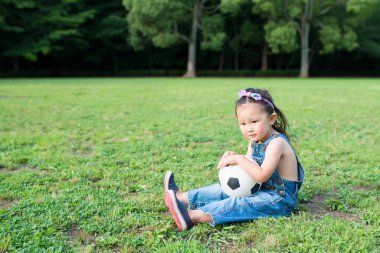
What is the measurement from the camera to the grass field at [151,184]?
98.1 inches

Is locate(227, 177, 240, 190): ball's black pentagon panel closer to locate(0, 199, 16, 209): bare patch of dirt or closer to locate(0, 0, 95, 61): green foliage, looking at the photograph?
locate(0, 199, 16, 209): bare patch of dirt

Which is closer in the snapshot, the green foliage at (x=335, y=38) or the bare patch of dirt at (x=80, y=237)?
the bare patch of dirt at (x=80, y=237)

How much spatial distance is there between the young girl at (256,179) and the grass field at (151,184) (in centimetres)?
10

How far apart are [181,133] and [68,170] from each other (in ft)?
7.80

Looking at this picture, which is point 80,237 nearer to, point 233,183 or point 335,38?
point 233,183

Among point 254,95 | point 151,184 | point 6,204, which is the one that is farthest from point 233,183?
point 6,204

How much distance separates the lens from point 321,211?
3023mm

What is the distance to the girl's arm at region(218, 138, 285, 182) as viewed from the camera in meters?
2.82

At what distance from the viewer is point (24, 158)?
466 centimetres

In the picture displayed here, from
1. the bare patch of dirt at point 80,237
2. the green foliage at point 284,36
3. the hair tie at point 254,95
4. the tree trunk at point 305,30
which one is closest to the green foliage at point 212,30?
the green foliage at point 284,36

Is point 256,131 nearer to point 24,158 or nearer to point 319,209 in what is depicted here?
point 319,209

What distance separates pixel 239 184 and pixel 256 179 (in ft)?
0.44

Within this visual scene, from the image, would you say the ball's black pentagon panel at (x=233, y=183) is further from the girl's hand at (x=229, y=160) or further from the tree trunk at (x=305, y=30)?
the tree trunk at (x=305, y=30)

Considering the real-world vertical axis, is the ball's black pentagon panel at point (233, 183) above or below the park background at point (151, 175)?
above
